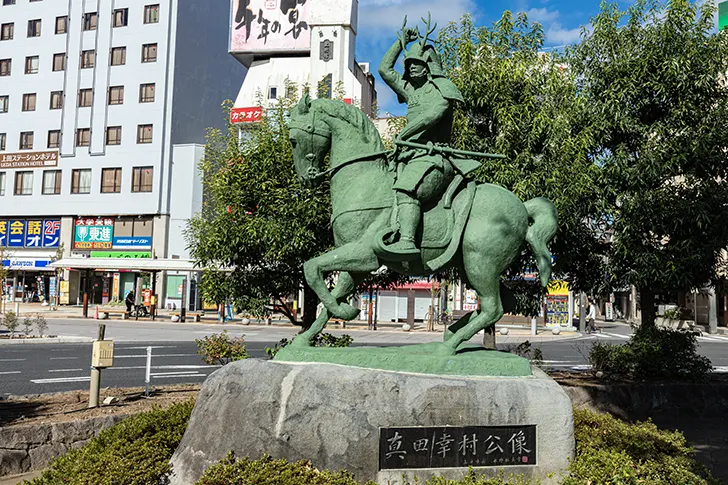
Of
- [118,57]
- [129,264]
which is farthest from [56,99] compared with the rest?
[129,264]

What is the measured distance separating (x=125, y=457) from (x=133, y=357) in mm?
11983

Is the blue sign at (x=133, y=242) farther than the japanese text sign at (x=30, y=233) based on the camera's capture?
No

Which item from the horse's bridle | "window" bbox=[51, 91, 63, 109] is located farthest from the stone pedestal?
"window" bbox=[51, 91, 63, 109]

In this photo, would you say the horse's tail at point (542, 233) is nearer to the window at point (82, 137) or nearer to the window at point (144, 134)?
the window at point (144, 134)

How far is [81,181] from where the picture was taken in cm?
4075

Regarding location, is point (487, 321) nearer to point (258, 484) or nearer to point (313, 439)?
point (313, 439)

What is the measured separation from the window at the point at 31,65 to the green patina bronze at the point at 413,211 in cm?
4411

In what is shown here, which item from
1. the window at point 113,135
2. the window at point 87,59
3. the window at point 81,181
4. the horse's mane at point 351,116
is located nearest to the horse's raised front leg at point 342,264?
the horse's mane at point 351,116

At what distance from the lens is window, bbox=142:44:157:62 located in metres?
39.8

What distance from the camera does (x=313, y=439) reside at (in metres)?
4.82

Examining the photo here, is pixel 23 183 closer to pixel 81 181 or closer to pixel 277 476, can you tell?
pixel 81 181

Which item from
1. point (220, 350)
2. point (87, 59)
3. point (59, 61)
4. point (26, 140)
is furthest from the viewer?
point (26, 140)

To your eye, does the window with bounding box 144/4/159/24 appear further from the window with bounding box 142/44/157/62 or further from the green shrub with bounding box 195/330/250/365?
the green shrub with bounding box 195/330/250/365

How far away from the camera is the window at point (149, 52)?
39.8m
